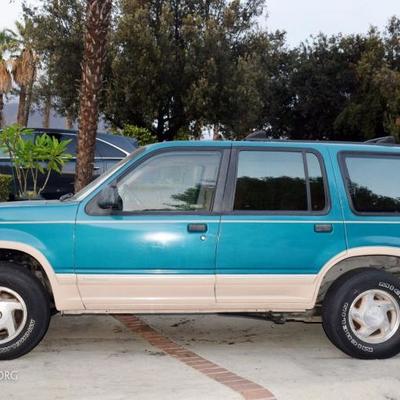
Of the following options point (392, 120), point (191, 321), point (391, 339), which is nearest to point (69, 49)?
point (392, 120)

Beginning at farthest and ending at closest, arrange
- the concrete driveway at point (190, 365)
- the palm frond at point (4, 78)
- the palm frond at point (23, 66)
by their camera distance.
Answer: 1. the palm frond at point (23, 66)
2. the palm frond at point (4, 78)
3. the concrete driveway at point (190, 365)

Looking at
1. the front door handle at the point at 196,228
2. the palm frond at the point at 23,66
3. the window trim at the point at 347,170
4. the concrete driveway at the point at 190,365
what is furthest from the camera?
the palm frond at the point at 23,66

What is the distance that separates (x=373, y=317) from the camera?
5102mm

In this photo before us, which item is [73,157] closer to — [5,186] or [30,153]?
[30,153]

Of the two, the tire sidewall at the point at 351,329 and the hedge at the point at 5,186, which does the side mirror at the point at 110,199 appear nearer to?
the tire sidewall at the point at 351,329

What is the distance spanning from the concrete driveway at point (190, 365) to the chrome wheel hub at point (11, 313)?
27 centimetres

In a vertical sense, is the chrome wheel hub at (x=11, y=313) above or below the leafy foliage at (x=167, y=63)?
below

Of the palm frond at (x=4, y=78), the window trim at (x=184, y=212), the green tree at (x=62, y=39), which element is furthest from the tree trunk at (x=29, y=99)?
the window trim at (x=184, y=212)

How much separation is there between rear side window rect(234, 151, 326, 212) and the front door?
0.99 ft

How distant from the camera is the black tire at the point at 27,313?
485 cm

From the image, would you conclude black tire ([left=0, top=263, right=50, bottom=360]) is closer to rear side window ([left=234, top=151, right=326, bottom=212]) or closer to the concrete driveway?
the concrete driveway

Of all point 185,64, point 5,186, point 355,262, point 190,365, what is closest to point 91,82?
point 5,186

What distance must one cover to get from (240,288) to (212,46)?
20.8 metres

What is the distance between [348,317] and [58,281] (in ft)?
7.88
